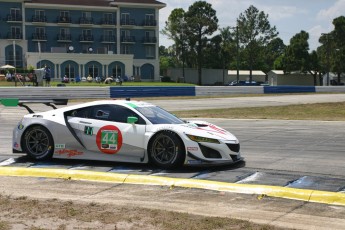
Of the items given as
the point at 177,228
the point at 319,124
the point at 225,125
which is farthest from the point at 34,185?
the point at 319,124

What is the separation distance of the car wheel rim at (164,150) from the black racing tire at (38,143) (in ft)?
6.63

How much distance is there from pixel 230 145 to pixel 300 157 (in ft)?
6.20

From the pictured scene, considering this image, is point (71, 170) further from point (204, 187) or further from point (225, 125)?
point (225, 125)

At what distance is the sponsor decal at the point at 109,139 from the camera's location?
8.95m

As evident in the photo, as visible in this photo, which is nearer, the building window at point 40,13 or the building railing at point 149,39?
the building window at point 40,13

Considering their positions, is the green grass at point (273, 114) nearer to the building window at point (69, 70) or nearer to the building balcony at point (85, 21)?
the building window at point (69, 70)

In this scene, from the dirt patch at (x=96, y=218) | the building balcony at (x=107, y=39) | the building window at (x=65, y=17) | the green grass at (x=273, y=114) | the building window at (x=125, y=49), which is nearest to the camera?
the dirt patch at (x=96, y=218)

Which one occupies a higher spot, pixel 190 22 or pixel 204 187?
pixel 190 22

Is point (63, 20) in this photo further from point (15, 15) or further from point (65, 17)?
point (15, 15)

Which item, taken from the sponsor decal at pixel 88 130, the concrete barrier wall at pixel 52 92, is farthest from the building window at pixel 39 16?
the sponsor decal at pixel 88 130

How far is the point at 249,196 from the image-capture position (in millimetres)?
6906

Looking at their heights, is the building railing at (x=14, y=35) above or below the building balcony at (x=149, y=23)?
below

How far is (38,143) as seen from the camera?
9531 millimetres

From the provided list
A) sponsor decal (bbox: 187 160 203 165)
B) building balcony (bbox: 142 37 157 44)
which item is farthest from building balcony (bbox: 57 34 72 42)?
sponsor decal (bbox: 187 160 203 165)
